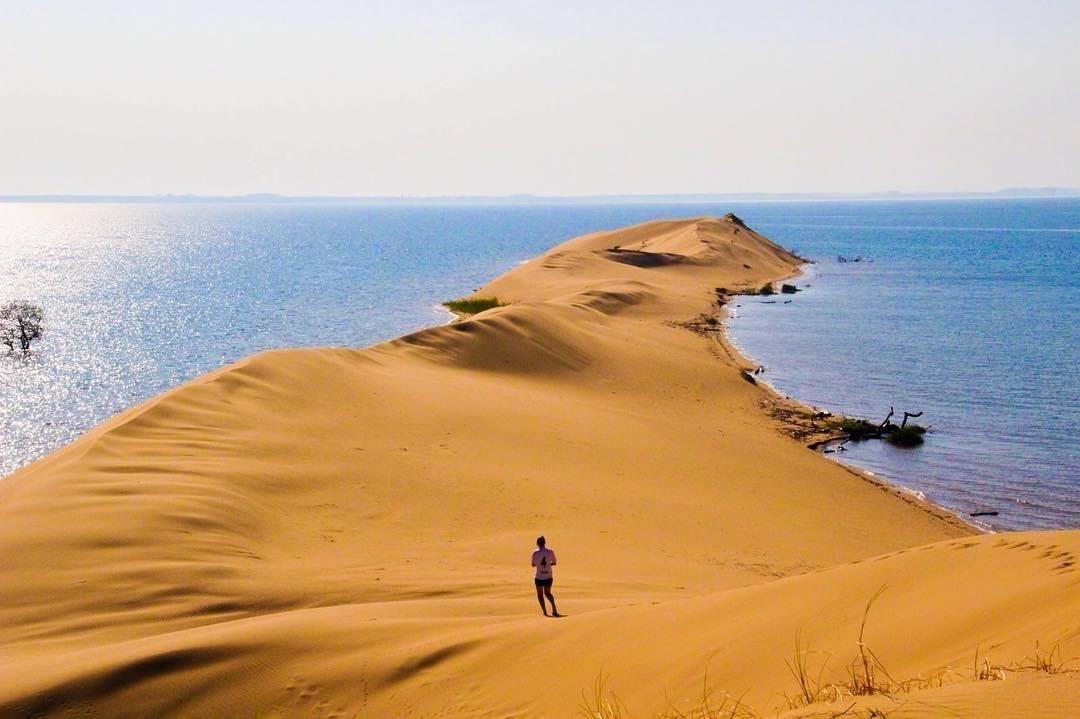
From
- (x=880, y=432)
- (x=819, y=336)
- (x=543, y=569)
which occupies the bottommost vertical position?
(x=880, y=432)

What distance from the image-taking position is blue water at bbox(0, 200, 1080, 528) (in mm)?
28078

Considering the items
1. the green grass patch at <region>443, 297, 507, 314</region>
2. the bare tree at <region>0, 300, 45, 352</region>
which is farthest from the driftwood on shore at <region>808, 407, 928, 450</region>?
the bare tree at <region>0, 300, 45, 352</region>

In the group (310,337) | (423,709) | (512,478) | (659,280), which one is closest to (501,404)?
(512,478)

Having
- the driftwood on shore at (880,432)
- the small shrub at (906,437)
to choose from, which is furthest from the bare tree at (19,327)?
the small shrub at (906,437)

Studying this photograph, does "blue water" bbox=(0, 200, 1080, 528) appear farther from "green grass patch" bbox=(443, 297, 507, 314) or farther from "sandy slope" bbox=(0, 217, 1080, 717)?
"sandy slope" bbox=(0, 217, 1080, 717)

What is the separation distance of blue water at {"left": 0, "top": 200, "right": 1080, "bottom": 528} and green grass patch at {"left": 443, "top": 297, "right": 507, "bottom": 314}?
1364mm

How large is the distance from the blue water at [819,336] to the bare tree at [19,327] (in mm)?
957

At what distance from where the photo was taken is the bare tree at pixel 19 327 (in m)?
49.9

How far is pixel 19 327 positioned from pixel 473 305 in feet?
82.1

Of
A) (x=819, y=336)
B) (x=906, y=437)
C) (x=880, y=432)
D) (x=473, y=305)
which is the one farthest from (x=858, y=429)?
(x=473, y=305)

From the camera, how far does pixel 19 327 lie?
52.4 m

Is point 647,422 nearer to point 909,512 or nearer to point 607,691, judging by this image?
point 909,512

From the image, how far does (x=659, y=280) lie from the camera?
70000 mm

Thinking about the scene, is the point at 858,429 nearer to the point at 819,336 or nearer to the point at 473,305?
the point at 819,336
